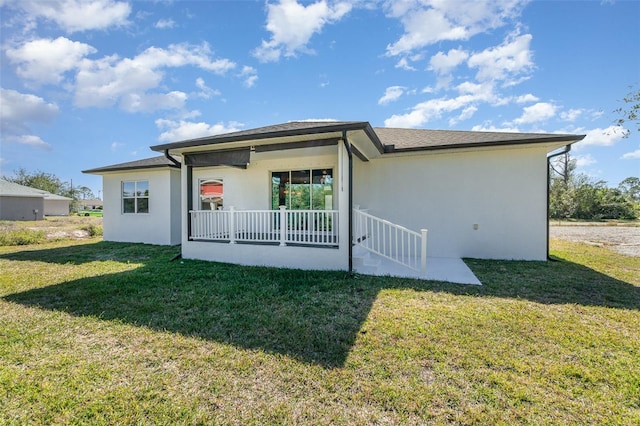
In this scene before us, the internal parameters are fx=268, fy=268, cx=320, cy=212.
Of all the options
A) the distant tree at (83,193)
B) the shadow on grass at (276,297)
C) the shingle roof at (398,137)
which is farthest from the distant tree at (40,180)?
the shadow on grass at (276,297)

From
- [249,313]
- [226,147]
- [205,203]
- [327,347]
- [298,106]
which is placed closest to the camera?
[327,347]

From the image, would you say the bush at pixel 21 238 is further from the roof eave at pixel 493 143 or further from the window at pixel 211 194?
the roof eave at pixel 493 143

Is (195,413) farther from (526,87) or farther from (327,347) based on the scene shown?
(526,87)

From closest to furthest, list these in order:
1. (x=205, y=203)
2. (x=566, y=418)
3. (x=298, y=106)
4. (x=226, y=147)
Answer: (x=566, y=418)
(x=226, y=147)
(x=205, y=203)
(x=298, y=106)

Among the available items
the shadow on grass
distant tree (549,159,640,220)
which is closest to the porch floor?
the shadow on grass

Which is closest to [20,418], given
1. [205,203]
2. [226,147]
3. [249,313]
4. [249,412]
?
[249,412]

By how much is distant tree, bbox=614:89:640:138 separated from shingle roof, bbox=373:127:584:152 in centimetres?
481

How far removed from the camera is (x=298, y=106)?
1337cm

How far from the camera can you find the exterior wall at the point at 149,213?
1068cm

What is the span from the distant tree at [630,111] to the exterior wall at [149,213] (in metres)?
16.3

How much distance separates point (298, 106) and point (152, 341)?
12317 mm

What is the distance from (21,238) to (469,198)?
17307 mm

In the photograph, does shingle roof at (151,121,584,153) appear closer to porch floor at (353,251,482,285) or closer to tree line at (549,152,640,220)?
porch floor at (353,251,482,285)

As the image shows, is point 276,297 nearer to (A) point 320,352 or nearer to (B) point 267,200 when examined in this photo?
(A) point 320,352
